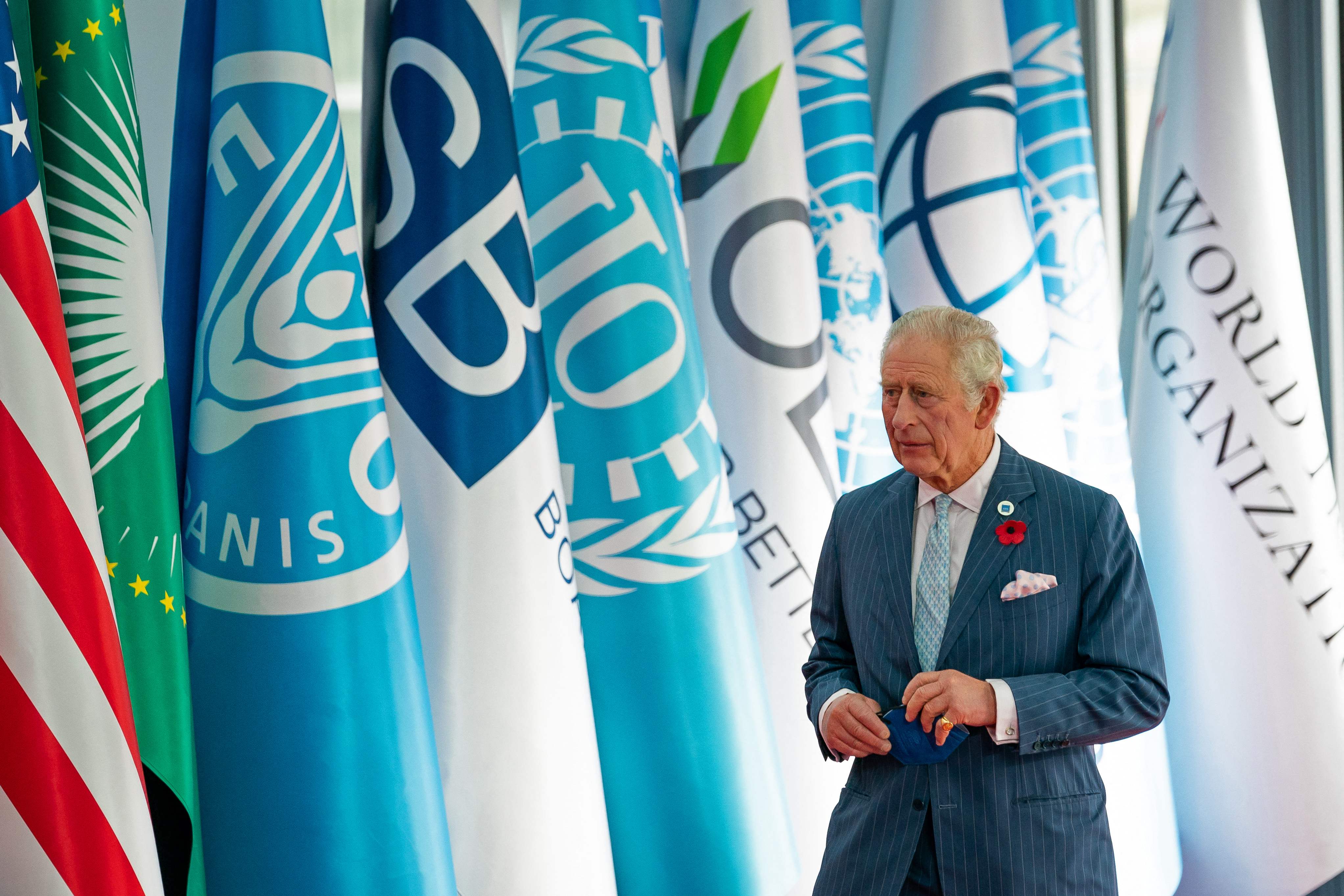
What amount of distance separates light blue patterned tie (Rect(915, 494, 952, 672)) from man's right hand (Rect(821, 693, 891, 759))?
0.10 metres

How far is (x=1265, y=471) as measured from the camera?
2.46m

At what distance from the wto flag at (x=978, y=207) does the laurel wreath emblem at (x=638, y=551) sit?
0.78 m

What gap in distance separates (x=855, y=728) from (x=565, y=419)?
2.46ft

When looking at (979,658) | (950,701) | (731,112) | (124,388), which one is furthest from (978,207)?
(124,388)

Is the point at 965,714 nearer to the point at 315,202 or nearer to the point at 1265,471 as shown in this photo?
the point at 315,202

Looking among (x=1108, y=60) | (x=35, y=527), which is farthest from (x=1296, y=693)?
(x=35, y=527)

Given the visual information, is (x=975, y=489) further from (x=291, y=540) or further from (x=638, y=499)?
(x=291, y=540)

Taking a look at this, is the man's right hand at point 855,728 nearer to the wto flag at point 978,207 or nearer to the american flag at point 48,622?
the american flag at point 48,622

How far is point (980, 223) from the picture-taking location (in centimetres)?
230

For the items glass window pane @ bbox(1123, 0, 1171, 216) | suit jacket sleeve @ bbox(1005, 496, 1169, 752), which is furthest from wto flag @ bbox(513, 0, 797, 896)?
glass window pane @ bbox(1123, 0, 1171, 216)

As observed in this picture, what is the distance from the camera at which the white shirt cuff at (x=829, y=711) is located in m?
1.42

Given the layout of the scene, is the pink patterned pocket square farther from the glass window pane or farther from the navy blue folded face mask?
the glass window pane

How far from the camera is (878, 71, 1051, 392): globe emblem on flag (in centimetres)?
230

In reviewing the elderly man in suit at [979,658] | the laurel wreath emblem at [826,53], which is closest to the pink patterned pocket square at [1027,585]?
the elderly man in suit at [979,658]
